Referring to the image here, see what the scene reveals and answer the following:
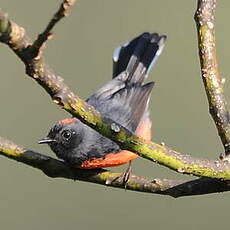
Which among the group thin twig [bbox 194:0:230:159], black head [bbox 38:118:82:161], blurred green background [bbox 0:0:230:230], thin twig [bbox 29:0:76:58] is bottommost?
thin twig [bbox 29:0:76:58]

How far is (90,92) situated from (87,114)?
310 centimetres

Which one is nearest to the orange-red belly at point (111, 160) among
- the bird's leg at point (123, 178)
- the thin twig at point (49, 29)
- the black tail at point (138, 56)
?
the bird's leg at point (123, 178)

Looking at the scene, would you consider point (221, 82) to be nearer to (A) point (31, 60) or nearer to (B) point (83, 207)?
(A) point (31, 60)

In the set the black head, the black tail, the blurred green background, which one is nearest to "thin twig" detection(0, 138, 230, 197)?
the black head

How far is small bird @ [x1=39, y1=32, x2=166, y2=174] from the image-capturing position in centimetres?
335

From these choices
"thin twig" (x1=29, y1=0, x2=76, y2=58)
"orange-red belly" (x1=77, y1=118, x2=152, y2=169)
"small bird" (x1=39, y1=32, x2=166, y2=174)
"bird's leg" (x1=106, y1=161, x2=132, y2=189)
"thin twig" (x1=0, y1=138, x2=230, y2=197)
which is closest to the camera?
"thin twig" (x1=29, y1=0, x2=76, y2=58)

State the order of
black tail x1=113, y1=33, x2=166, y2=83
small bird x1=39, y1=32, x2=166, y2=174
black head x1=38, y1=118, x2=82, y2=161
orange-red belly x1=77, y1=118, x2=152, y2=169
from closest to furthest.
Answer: orange-red belly x1=77, y1=118, x2=152, y2=169 < small bird x1=39, y1=32, x2=166, y2=174 < black head x1=38, y1=118, x2=82, y2=161 < black tail x1=113, y1=33, x2=166, y2=83

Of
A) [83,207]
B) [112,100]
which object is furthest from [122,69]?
[83,207]

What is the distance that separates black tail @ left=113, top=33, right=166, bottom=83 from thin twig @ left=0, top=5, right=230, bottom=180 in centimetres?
232

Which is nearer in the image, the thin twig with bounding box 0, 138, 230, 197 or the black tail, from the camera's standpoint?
the thin twig with bounding box 0, 138, 230, 197

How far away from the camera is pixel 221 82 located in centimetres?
214

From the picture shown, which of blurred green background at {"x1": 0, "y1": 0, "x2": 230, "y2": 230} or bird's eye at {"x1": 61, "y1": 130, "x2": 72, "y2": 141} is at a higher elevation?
blurred green background at {"x1": 0, "y1": 0, "x2": 230, "y2": 230}

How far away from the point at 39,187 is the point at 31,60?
3.23 m

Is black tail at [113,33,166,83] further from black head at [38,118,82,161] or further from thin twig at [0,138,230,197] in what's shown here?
thin twig at [0,138,230,197]
